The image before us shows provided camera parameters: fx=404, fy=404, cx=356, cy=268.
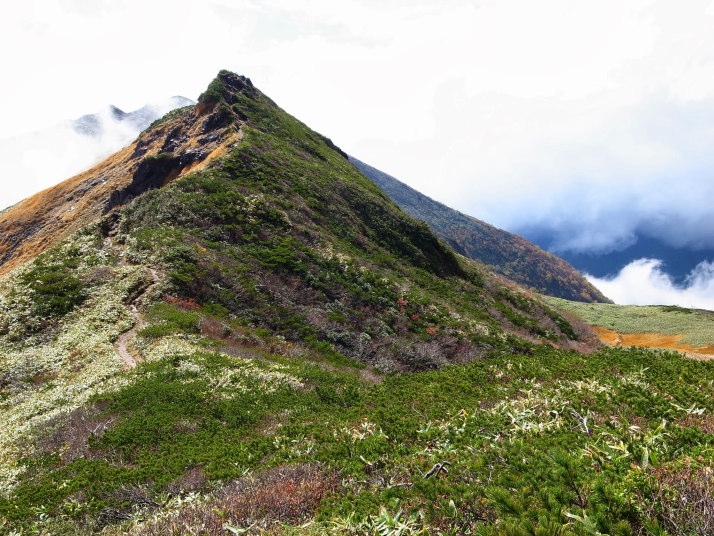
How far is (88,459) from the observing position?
11648 mm

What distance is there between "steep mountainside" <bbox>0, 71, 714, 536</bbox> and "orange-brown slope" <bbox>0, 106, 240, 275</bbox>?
1463 cm

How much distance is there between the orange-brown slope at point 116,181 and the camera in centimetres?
5212

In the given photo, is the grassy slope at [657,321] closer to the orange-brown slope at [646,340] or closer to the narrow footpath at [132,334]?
the orange-brown slope at [646,340]

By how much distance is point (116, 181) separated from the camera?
63312mm

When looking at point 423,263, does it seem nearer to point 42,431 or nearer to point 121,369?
point 121,369

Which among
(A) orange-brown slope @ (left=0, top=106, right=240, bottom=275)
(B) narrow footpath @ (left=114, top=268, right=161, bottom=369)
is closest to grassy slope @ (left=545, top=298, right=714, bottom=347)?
(B) narrow footpath @ (left=114, top=268, right=161, bottom=369)

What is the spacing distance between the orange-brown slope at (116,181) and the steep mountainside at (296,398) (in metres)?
14.6

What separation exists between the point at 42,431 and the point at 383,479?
1239 cm

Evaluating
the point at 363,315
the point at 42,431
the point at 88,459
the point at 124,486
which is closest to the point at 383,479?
the point at 124,486

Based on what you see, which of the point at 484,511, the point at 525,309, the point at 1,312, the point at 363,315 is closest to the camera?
the point at 484,511

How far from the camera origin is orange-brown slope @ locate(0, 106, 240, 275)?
52125mm

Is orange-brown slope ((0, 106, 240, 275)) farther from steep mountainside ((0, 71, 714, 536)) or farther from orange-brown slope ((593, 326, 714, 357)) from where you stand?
orange-brown slope ((593, 326, 714, 357))

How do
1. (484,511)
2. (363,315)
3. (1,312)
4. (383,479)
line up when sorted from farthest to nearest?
(363,315), (1,312), (383,479), (484,511)

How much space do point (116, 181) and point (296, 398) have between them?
6244 cm
